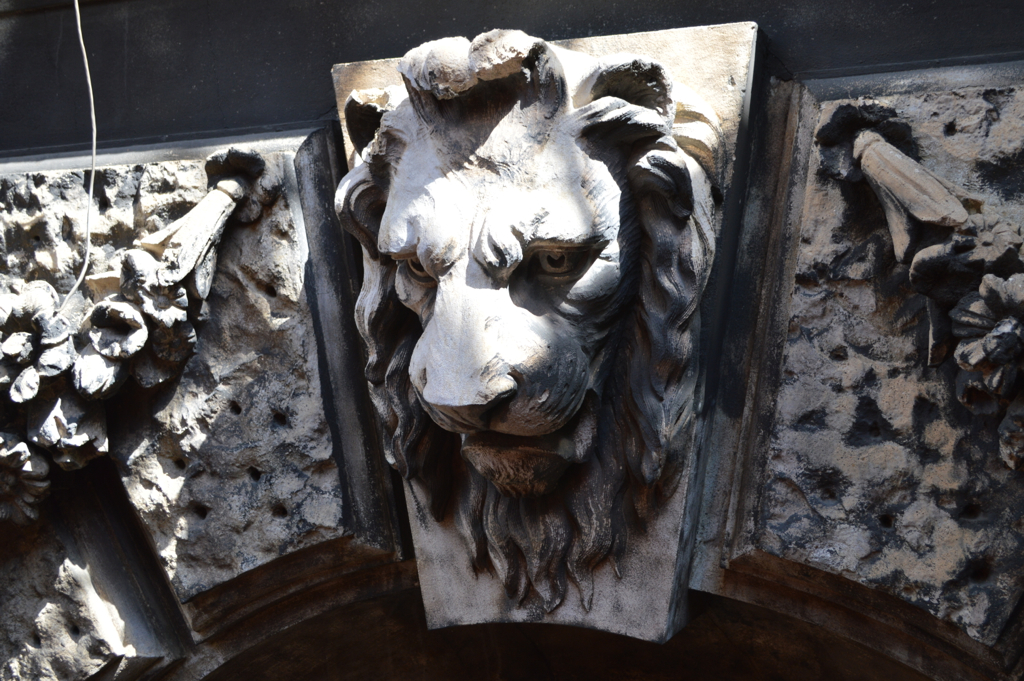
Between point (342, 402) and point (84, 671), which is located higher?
point (342, 402)

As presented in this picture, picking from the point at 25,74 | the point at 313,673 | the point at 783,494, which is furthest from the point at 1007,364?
the point at 25,74

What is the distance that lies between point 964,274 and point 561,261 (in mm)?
478

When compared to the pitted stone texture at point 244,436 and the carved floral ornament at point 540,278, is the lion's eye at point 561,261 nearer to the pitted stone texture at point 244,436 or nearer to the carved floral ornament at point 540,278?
the carved floral ornament at point 540,278

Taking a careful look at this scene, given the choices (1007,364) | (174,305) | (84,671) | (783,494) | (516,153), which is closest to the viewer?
(1007,364)

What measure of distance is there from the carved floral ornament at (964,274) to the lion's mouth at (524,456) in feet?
1.49

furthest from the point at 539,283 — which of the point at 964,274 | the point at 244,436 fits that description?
the point at 244,436

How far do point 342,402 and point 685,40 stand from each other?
0.77 metres

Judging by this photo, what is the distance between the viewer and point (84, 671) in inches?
60.6

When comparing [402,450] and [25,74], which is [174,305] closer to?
[402,450]

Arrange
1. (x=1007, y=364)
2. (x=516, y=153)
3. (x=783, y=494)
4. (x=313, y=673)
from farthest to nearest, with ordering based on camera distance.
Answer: (x=313, y=673) → (x=783, y=494) → (x=516, y=153) → (x=1007, y=364)

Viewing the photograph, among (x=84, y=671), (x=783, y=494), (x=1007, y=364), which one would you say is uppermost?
(x=1007, y=364)

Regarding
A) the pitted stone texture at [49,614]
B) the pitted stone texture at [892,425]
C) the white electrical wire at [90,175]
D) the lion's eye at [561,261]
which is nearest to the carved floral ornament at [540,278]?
the lion's eye at [561,261]

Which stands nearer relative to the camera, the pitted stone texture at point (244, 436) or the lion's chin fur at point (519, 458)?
the lion's chin fur at point (519, 458)

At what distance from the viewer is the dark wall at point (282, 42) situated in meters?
1.28
